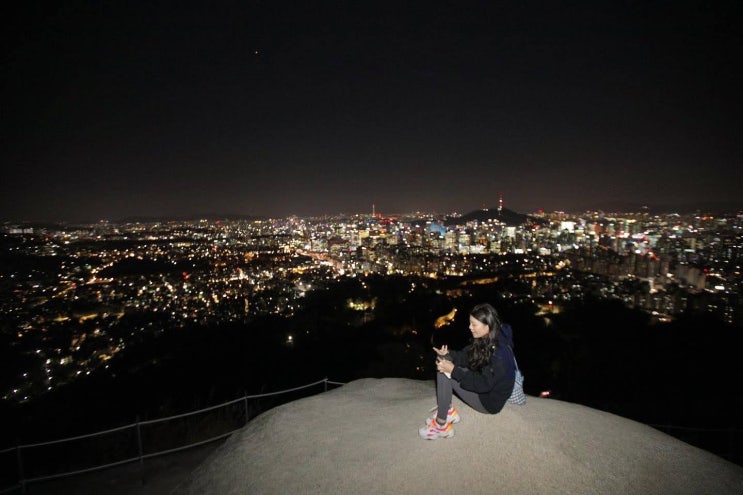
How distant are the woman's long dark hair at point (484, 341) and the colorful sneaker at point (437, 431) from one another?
0.56m

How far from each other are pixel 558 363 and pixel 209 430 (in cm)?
1723

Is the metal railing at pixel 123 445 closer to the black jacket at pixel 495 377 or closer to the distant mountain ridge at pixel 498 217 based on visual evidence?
the black jacket at pixel 495 377

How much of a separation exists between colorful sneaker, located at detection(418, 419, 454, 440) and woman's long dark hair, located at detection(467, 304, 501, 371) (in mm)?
565

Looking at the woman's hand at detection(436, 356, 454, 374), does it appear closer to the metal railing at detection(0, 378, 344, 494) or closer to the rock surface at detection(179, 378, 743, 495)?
the rock surface at detection(179, 378, 743, 495)

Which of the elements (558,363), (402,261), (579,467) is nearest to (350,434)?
(579,467)

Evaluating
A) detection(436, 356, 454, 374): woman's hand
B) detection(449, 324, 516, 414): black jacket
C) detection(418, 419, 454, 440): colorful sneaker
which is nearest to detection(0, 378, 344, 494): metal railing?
detection(418, 419, 454, 440): colorful sneaker

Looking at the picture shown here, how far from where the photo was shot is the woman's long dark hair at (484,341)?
→ 3.18 meters

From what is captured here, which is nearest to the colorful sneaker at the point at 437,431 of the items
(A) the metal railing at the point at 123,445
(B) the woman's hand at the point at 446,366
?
(B) the woman's hand at the point at 446,366

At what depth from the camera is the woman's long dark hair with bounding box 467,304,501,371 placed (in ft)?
10.4

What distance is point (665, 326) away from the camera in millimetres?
21828

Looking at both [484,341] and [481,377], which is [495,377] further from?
[484,341]

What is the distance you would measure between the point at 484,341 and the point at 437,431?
902 mm

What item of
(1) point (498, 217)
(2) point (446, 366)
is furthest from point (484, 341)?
(1) point (498, 217)

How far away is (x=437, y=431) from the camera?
3.21 meters
